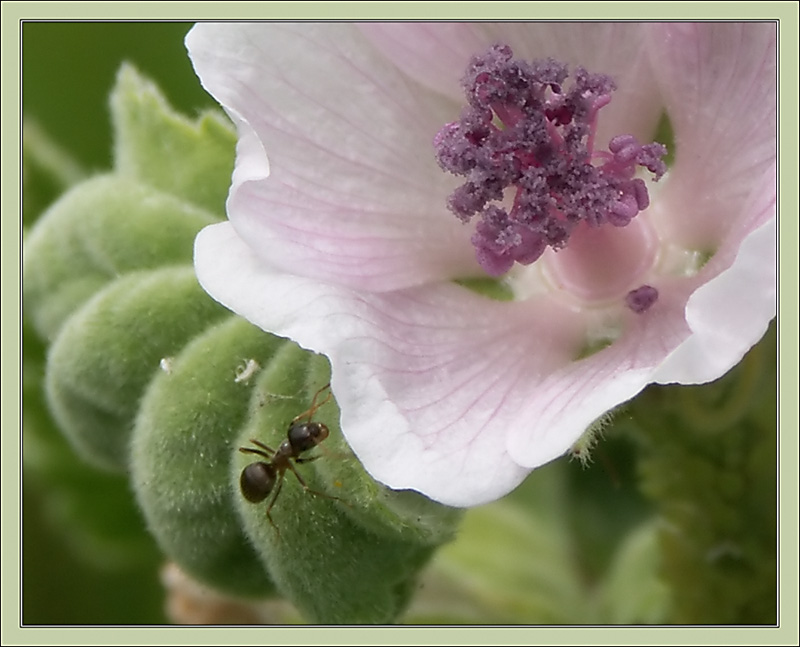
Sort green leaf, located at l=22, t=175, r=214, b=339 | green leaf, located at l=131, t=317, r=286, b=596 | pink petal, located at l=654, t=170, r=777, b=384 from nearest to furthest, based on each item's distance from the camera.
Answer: pink petal, located at l=654, t=170, r=777, b=384, green leaf, located at l=131, t=317, r=286, b=596, green leaf, located at l=22, t=175, r=214, b=339

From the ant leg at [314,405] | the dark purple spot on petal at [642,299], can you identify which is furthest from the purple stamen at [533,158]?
the ant leg at [314,405]

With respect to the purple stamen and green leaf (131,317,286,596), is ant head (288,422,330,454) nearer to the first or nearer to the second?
green leaf (131,317,286,596)

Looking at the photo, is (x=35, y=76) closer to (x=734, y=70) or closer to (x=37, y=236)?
(x=37, y=236)

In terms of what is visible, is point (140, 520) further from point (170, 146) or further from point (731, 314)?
point (731, 314)

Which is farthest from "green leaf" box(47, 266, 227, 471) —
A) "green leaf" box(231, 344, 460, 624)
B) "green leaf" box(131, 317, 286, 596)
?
"green leaf" box(231, 344, 460, 624)

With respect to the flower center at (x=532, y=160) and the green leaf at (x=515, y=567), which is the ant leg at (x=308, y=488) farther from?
the green leaf at (x=515, y=567)

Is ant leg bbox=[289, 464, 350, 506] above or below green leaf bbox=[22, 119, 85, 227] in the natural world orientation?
below
